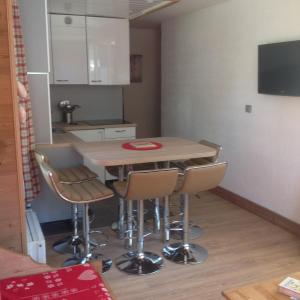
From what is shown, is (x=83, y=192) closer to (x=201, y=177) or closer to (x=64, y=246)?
(x=64, y=246)

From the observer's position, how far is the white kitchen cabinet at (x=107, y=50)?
5020 mm

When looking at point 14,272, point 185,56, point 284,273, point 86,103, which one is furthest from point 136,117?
point 14,272

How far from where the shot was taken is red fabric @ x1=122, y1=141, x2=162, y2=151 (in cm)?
313

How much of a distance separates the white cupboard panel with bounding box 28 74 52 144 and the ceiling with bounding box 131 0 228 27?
194cm

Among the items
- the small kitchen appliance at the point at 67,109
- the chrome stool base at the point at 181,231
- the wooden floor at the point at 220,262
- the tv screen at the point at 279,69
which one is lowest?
the wooden floor at the point at 220,262

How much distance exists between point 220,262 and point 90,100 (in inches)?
136

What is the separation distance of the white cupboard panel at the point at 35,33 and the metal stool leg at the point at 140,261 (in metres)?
1.52

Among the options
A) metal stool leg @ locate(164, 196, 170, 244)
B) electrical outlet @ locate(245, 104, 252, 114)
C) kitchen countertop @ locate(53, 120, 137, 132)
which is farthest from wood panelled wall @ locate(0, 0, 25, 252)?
kitchen countertop @ locate(53, 120, 137, 132)

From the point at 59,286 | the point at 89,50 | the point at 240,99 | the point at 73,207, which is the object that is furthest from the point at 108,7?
the point at 59,286

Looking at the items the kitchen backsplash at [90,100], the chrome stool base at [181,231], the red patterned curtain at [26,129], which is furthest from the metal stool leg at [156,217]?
the kitchen backsplash at [90,100]

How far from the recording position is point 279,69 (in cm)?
350

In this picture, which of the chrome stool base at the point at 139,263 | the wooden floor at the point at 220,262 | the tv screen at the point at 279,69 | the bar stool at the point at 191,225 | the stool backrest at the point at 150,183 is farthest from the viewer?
the bar stool at the point at 191,225

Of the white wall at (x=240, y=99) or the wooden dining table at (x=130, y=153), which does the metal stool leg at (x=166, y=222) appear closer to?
the wooden dining table at (x=130, y=153)

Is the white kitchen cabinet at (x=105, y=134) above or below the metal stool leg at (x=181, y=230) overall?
above
